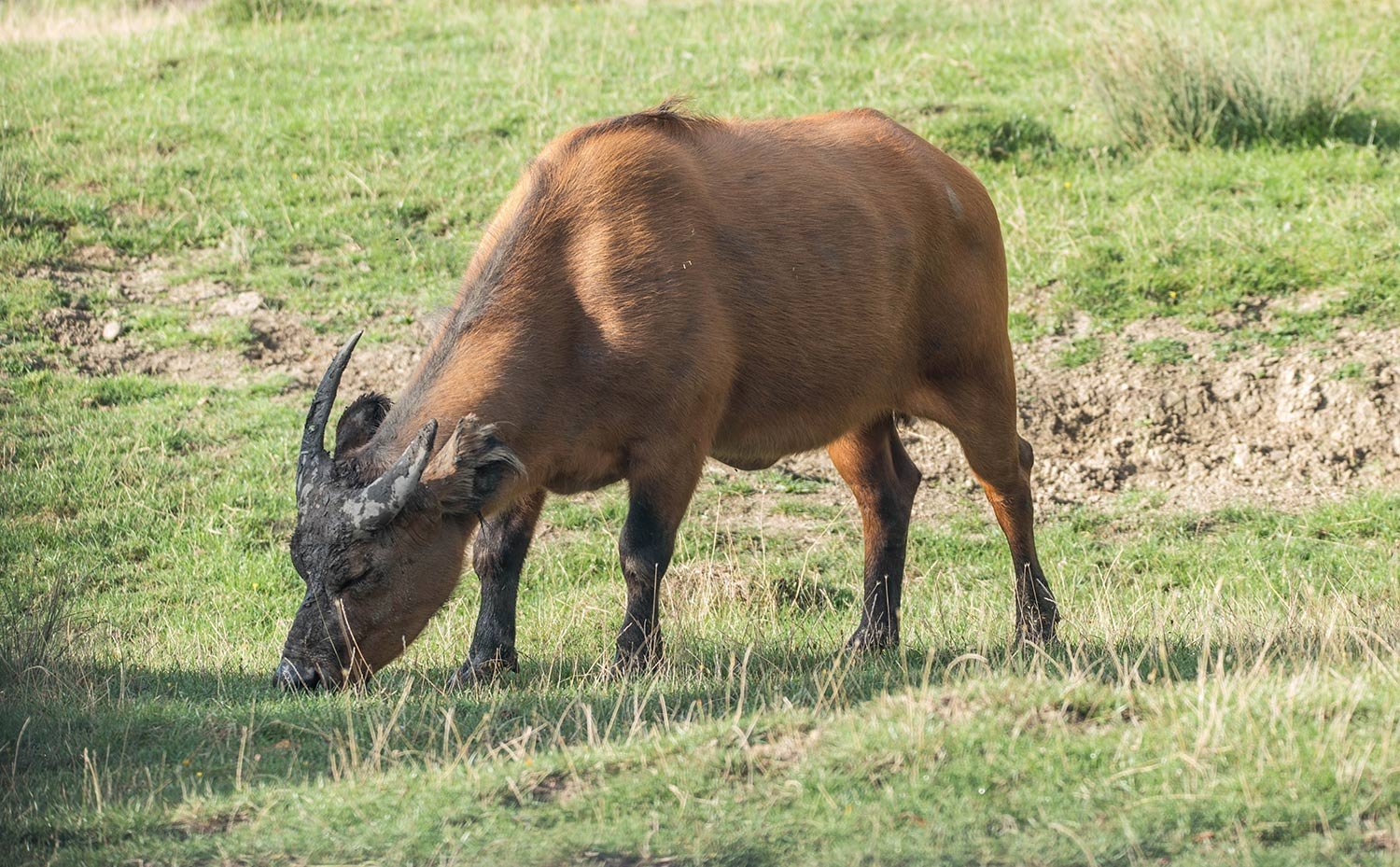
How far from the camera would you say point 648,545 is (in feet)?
21.0

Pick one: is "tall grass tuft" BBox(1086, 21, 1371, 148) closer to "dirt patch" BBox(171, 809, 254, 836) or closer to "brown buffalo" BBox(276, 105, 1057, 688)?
"brown buffalo" BBox(276, 105, 1057, 688)

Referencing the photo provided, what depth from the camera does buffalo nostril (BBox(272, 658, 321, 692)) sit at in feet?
19.3

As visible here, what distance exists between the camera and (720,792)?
4656 millimetres

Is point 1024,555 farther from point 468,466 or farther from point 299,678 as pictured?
point 299,678

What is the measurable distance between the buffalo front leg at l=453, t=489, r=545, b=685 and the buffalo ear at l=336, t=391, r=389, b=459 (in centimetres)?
72

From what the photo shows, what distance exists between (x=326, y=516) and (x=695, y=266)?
191 cm

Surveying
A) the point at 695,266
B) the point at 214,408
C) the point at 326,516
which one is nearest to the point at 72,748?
the point at 326,516

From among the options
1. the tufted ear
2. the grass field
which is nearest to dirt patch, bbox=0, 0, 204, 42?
the grass field

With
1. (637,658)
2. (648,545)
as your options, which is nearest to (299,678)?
(637,658)

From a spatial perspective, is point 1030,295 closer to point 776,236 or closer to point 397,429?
point 776,236

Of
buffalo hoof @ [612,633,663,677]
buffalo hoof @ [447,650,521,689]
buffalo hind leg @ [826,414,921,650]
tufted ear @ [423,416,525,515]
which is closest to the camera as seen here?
tufted ear @ [423,416,525,515]

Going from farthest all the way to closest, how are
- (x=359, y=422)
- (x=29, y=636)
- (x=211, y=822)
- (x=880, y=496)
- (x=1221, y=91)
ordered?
(x=1221, y=91) → (x=880, y=496) → (x=29, y=636) → (x=359, y=422) → (x=211, y=822)

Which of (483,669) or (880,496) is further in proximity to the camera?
(880,496)

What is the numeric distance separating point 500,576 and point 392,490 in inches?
48.7
